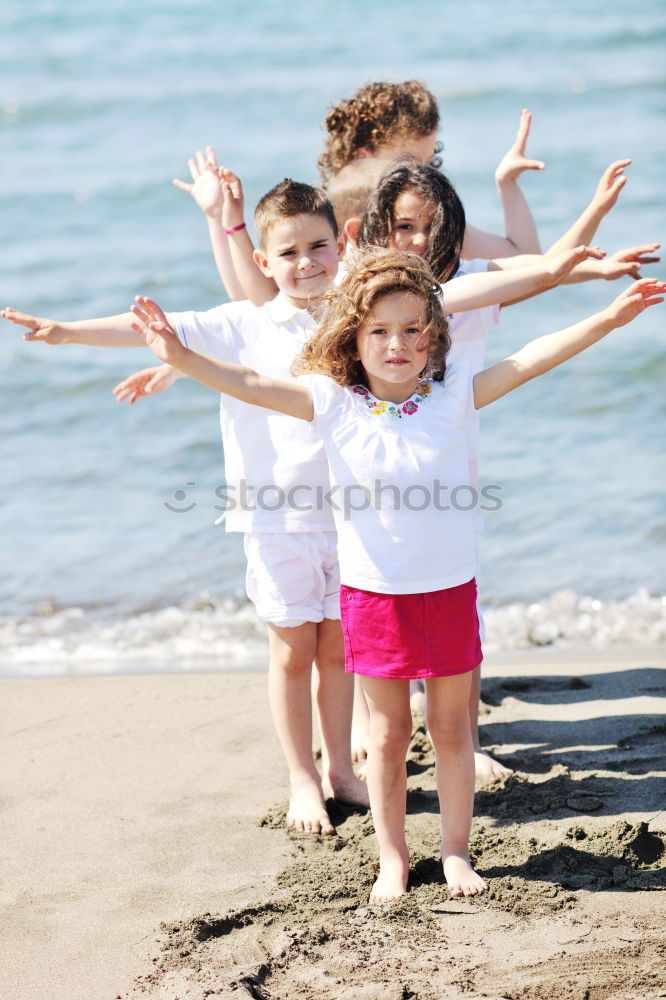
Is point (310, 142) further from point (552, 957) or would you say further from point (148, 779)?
point (552, 957)

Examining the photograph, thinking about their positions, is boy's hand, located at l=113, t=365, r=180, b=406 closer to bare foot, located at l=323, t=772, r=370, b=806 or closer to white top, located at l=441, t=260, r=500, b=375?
white top, located at l=441, t=260, r=500, b=375

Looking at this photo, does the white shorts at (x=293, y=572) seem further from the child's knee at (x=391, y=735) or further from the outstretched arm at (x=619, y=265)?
the outstretched arm at (x=619, y=265)

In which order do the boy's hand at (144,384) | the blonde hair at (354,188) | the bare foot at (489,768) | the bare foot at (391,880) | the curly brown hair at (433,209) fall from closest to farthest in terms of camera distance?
the bare foot at (391,880), the curly brown hair at (433,209), the boy's hand at (144,384), the bare foot at (489,768), the blonde hair at (354,188)

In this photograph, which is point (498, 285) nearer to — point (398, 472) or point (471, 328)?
point (471, 328)

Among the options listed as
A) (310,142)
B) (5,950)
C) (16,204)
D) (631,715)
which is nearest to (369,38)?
(310,142)

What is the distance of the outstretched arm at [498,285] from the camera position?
10.1ft

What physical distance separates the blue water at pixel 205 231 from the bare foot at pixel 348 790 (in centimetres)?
195

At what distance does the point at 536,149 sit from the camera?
42.4ft

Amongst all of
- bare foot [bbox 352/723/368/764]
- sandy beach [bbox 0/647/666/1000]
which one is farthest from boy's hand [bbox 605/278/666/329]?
bare foot [bbox 352/723/368/764]

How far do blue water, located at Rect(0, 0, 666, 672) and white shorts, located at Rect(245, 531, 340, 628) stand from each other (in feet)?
6.74

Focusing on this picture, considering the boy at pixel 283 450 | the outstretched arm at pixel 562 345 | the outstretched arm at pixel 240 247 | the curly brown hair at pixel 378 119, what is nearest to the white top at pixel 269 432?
the boy at pixel 283 450

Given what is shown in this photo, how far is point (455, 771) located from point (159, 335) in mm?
1336

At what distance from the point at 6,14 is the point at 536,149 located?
1243cm

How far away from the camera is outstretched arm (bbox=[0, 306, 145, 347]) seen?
10.3ft
